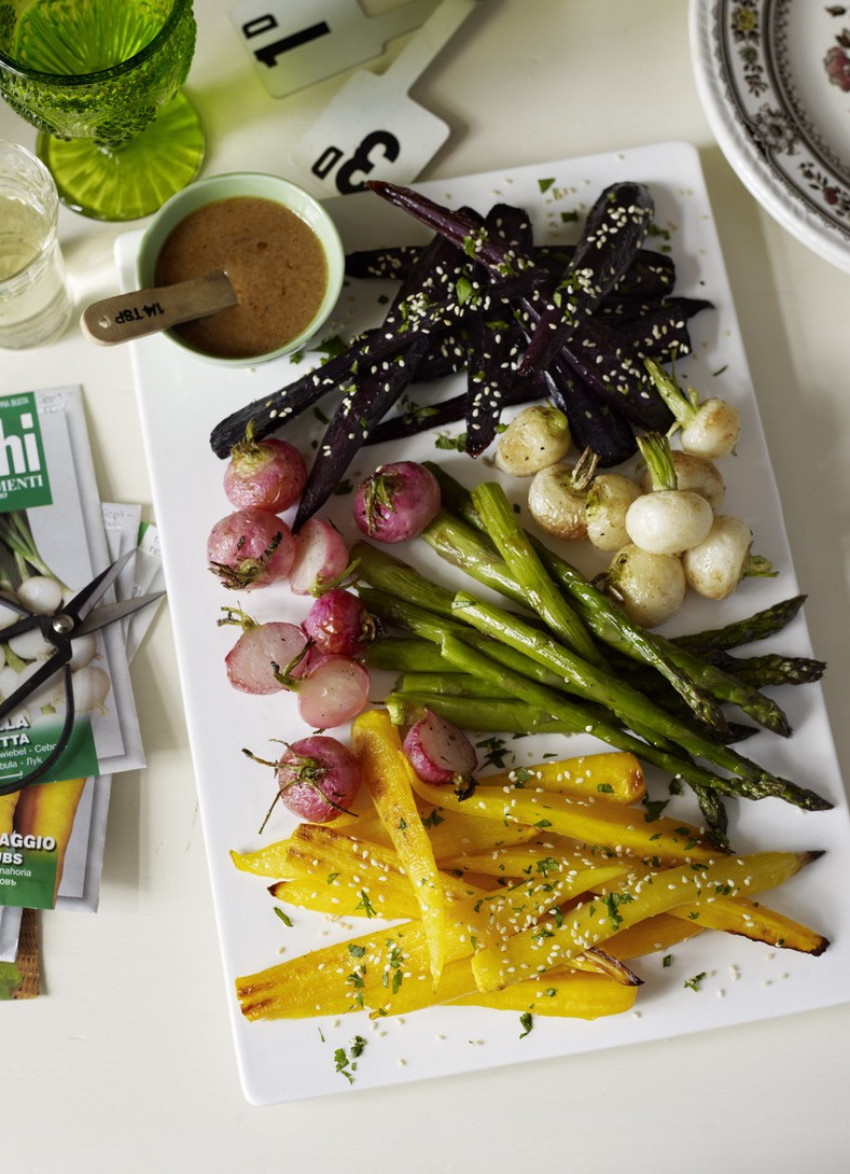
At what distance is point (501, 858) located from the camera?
63.3 inches

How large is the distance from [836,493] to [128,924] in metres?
1.23

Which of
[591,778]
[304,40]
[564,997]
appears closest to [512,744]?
[591,778]

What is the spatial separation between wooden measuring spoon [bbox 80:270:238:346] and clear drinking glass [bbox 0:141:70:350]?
183 millimetres

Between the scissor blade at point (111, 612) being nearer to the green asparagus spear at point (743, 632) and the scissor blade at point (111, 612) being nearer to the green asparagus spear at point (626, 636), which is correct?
the green asparagus spear at point (626, 636)

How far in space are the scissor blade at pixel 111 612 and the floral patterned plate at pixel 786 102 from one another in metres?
1.06

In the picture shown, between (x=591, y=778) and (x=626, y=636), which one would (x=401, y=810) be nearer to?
(x=591, y=778)

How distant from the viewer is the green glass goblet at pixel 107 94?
1.56 m

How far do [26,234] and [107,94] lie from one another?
0.99ft

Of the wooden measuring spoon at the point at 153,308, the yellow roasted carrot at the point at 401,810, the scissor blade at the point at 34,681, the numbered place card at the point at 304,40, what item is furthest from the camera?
the numbered place card at the point at 304,40

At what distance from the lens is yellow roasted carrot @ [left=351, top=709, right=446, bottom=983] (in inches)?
60.1

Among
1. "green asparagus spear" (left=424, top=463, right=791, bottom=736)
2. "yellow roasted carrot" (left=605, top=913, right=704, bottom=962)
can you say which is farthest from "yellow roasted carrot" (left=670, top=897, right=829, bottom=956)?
"green asparagus spear" (left=424, top=463, right=791, bottom=736)

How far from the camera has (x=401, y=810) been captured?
1570 mm

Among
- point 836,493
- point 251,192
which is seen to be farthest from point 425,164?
point 836,493

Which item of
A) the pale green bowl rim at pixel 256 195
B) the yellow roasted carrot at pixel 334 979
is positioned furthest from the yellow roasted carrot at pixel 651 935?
the pale green bowl rim at pixel 256 195
